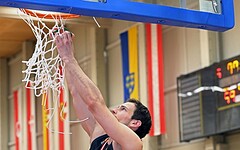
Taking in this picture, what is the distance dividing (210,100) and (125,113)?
5.63 m

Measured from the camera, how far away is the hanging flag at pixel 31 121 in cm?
1673

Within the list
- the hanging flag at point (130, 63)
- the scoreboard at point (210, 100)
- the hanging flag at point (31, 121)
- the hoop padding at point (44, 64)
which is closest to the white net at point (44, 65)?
the hoop padding at point (44, 64)

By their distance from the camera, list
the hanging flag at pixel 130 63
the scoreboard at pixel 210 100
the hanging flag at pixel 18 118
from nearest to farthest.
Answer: the scoreboard at pixel 210 100 → the hanging flag at pixel 130 63 → the hanging flag at pixel 18 118

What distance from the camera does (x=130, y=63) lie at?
44.2ft

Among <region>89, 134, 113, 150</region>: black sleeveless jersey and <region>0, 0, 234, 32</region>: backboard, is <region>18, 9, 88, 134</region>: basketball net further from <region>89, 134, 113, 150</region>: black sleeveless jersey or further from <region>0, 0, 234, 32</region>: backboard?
<region>89, 134, 113, 150</region>: black sleeveless jersey

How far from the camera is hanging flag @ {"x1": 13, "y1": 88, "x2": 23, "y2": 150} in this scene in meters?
17.6

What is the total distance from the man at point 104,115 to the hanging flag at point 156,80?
708 centimetres

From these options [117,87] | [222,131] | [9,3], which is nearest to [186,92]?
[222,131]

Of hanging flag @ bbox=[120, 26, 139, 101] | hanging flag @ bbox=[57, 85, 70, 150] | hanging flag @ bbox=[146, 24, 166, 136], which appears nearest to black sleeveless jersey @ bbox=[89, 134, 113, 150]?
Answer: hanging flag @ bbox=[146, 24, 166, 136]

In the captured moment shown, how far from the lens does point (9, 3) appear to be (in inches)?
183

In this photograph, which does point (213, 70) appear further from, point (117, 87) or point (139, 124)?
point (139, 124)

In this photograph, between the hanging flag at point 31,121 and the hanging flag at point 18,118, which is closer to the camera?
the hanging flag at point 31,121

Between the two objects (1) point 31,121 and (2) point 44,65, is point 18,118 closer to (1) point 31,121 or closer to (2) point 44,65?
(1) point 31,121

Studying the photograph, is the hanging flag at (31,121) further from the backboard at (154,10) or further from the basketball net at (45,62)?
the backboard at (154,10)
